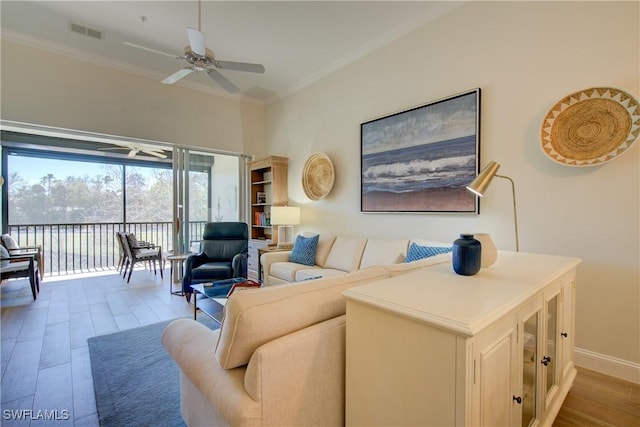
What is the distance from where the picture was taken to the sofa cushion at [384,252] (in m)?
3.03

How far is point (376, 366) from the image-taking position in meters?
1.08

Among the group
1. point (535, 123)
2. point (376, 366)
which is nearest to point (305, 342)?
point (376, 366)

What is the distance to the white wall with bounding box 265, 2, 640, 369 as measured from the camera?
2.00 m

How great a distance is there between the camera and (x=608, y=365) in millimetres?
2066

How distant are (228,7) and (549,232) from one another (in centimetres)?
357

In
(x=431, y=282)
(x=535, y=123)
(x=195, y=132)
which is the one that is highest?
(x=195, y=132)

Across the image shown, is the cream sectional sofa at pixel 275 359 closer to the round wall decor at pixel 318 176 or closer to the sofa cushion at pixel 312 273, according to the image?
the sofa cushion at pixel 312 273

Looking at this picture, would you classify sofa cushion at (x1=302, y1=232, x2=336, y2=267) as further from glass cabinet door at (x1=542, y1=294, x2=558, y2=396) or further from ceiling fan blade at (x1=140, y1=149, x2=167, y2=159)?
ceiling fan blade at (x1=140, y1=149, x2=167, y2=159)

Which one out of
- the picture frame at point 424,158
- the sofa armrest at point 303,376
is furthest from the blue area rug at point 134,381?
the picture frame at point 424,158

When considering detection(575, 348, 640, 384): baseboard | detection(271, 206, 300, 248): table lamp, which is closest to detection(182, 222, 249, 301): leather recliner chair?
detection(271, 206, 300, 248): table lamp

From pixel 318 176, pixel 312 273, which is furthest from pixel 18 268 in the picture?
pixel 318 176

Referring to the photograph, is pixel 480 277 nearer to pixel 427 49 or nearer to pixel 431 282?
pixel 431 282

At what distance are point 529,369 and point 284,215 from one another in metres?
3.54

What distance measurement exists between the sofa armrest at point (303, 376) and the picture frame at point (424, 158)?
2091 mm
